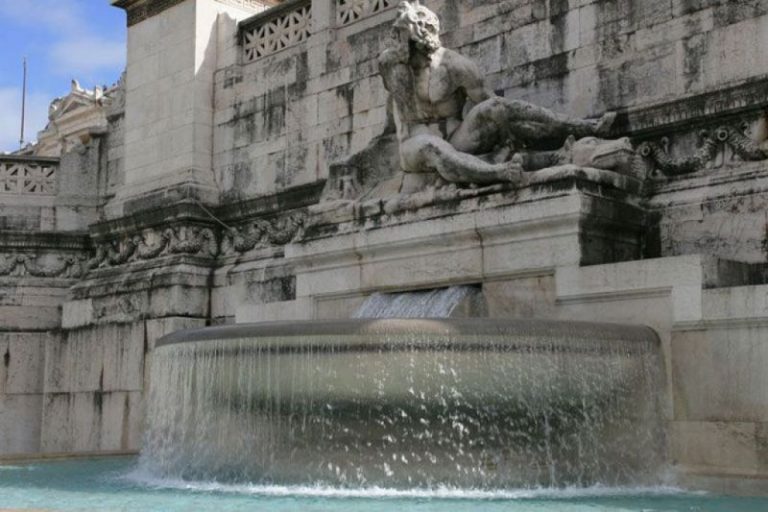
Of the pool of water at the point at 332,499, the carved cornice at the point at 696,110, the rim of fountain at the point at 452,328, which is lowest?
the pool of water at the point at 332,499

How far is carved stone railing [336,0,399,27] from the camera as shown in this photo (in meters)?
14.2

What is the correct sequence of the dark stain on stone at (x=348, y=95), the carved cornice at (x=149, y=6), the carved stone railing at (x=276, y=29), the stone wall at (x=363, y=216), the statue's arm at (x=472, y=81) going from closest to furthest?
the stone wall at (x=363, y=216) → the statue's arm at (x=472, y=81) → the dark stain on stone at (x=348, y=95) → the carved stone railing at (x=276, y=29) → the carved cornice at (x=149, y=6)

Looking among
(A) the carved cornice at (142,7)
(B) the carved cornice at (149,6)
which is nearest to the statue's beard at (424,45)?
(B) the carved cornice at (149,6)

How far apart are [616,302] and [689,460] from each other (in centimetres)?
138

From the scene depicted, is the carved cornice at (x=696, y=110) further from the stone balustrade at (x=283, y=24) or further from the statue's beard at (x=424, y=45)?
the stone balustrade at (x=283, y=24)

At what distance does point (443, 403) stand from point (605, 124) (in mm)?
3950

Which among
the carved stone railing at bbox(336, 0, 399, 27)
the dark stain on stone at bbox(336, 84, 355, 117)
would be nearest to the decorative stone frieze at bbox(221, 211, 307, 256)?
the dark stain on stone at bbox(336, 84, 355, 117)

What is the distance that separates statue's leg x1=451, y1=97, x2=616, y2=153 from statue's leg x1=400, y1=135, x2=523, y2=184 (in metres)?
0.42

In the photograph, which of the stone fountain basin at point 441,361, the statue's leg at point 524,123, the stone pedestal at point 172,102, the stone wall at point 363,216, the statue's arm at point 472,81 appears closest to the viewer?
the stone fountain basin at point 441,361

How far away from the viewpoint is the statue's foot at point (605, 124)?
1098 centimetres

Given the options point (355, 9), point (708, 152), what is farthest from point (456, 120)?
point (355, 9)

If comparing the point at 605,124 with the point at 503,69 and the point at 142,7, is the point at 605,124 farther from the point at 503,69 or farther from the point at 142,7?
the point at 142,7

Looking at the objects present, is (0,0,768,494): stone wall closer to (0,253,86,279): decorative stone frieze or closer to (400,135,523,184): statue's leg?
(0,253,86,279): decorative stone frieze

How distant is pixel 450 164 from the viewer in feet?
35.9
